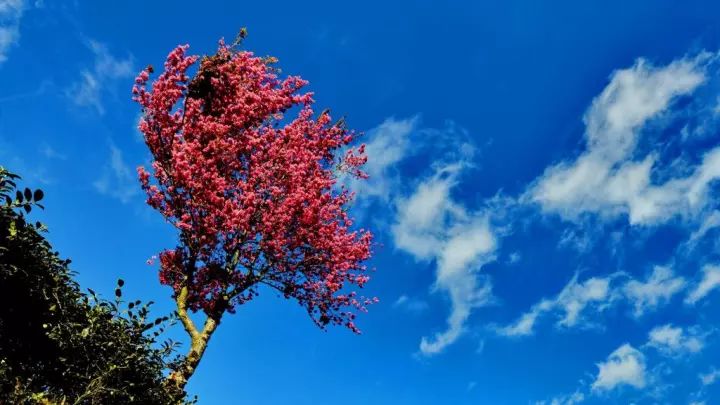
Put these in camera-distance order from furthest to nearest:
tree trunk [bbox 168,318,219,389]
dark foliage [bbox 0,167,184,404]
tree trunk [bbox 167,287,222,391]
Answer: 1. tree trunk [bbox 167,287,222,391]
2. tree trunk [bbox 168,318,219,389]
3. dark foliage [bbox 0,167,184,404]

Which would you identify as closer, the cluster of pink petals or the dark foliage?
the dark foliage

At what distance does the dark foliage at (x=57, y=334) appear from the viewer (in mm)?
9023

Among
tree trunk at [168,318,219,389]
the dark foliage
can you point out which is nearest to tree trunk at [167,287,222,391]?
tree trunk at [168,318,219,389]

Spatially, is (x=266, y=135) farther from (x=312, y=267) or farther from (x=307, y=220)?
(x=312, y=267)

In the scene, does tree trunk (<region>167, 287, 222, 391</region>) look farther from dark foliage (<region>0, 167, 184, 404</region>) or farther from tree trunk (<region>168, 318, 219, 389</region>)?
dark foliage (<region>0, 167, 184, 404</region>)

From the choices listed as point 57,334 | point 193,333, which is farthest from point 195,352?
point 57,334

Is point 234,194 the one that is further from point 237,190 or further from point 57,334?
point 57,334

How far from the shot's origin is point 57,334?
9203mm

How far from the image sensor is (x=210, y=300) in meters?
17.0

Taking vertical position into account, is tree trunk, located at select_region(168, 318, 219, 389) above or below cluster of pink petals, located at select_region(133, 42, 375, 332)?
below

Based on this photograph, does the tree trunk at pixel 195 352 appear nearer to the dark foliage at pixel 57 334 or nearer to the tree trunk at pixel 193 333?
the tree trunk at pixel 193 333

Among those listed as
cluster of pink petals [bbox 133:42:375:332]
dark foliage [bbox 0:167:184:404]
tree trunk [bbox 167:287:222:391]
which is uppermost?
cluster of pink petals [bbox 133:42:375:332]

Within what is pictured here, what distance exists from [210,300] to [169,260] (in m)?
1.99

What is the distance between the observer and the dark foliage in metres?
9.02
